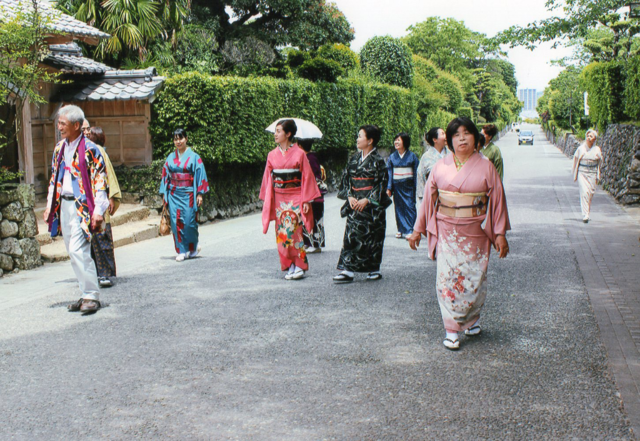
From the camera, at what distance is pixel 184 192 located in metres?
9.20

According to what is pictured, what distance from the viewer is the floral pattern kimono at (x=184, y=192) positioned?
9.15m

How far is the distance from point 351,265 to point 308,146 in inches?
111

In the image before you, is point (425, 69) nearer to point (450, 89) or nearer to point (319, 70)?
point (450, 89)

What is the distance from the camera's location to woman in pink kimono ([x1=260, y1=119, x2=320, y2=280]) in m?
7.68

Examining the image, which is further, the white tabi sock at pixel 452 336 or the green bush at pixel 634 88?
the green bush at pixel 634 88

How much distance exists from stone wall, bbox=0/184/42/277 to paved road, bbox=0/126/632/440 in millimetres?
315

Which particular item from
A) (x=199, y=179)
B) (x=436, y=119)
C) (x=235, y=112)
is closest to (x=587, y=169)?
(x=235, y=112)

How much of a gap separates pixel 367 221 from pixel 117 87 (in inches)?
289

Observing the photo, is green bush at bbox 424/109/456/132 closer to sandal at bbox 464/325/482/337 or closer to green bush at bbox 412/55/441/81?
green bush at bbox 412/55/441/81

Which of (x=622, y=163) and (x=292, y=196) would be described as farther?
(x=622, y=163)

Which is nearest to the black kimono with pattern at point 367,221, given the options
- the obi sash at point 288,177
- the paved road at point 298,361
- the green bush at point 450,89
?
the paved road at point 298,361

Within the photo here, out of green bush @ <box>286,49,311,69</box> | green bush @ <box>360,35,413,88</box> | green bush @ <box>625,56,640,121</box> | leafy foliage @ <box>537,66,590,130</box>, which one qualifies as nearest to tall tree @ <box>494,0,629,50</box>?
green bush @ <box>625,56,640,121</box>

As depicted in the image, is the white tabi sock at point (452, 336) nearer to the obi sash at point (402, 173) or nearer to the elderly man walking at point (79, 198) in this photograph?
the elderly man walking at point (79, 198)

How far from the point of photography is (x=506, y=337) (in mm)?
5391
